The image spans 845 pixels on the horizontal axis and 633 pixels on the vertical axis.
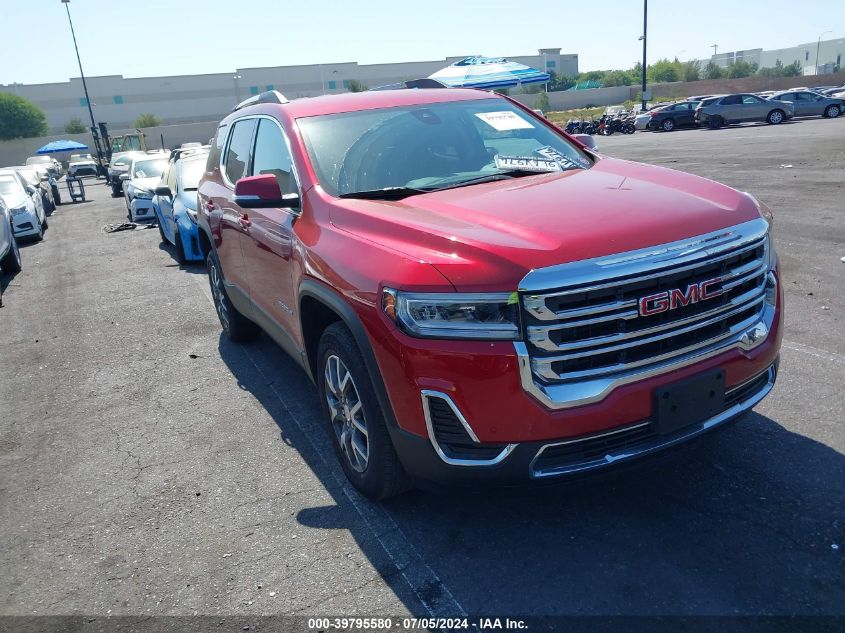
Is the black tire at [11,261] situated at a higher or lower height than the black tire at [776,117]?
higher

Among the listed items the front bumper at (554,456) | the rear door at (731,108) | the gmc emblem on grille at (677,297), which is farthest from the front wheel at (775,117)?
the front bumper at (554,456)

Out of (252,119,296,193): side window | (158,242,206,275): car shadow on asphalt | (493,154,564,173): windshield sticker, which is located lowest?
(158,242,206,275): car shadow on asphalt

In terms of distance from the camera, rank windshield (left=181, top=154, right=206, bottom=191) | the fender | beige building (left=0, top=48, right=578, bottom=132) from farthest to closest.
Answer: beige building (left=0, top=48, right=578, bottom=132)
windshield (left=181, top=154, right=206, bottom=191)
the fender

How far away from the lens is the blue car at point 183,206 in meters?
10.3

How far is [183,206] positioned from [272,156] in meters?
6.45

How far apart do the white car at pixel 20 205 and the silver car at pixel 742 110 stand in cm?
2976

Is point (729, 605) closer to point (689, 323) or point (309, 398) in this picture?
point (689, 323)

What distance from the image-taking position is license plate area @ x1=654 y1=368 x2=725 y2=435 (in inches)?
110

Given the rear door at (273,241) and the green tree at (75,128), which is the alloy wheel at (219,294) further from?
the green tree at (75,128)

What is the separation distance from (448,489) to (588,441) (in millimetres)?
629

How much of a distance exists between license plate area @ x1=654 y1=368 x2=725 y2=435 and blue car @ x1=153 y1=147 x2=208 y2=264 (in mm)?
7950

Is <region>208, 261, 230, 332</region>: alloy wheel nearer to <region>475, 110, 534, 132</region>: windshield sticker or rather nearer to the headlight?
<region>475, 110, 534, 132</region>: windshield sticker

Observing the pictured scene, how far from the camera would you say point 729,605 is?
2.62 meters

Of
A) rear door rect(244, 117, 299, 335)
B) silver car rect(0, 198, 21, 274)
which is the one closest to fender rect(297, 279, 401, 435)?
rear door rect(244, 117, 299, 335)
